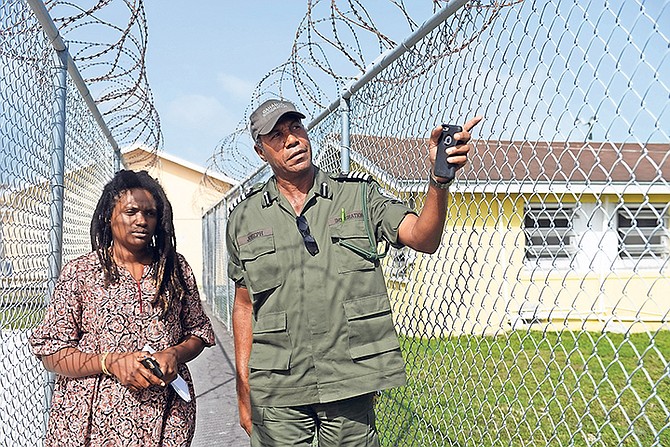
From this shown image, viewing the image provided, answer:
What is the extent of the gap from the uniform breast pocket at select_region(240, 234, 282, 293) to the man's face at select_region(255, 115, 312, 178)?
0.30m

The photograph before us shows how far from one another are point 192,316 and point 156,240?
38 centimetres

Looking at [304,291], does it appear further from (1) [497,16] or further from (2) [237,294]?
(1) [497,16]

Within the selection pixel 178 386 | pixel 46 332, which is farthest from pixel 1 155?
pixel 178 386

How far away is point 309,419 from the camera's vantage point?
301cm

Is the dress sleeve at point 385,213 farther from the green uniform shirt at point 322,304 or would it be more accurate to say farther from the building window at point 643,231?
the building window at point 643,231

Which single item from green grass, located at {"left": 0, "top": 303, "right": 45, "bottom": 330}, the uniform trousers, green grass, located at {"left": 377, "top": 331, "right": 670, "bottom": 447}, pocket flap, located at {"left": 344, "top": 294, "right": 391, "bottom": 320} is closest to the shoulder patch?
pocket flap, located at {"left": 344, "top": 294, "right": 391, "bottom": 320}

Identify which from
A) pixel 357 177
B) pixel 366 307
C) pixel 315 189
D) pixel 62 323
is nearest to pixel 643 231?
pixel 366 307

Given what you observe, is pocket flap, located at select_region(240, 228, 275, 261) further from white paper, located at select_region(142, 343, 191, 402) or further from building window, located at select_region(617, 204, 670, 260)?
building window, located at select_region(617, 204, 670, 260)

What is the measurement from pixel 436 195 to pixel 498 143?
0.37m

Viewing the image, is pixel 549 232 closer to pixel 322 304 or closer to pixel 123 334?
pixel 322 304

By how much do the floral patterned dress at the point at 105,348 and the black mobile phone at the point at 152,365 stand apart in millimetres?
133

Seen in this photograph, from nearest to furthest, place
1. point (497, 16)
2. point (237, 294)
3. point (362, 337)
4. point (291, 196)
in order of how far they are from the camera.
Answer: point (497, 16), point (362, 337), point (291, 196), point (237, 294)

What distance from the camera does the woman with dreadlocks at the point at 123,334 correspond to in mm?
2947

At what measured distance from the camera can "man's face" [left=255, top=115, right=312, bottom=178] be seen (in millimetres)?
3084
